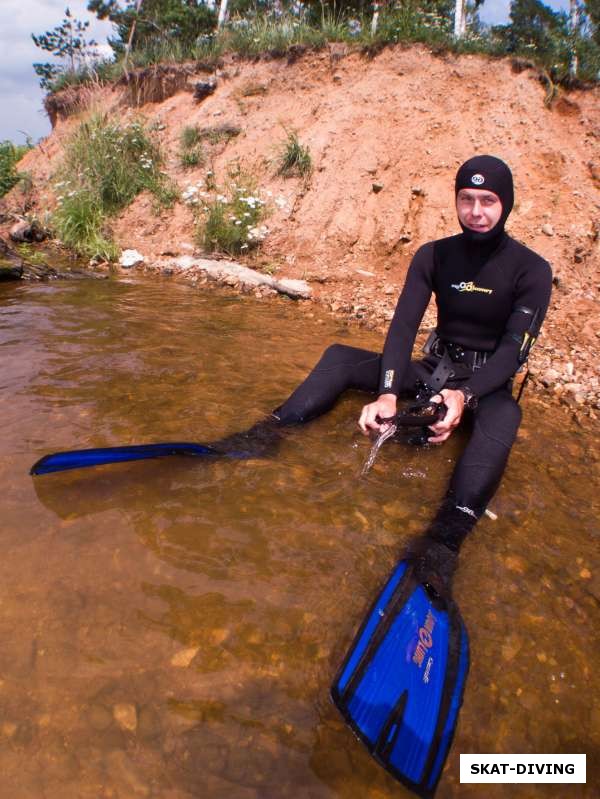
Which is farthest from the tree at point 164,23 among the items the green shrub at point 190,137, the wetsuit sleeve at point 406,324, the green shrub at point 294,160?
the wetsuit sleeve at point 406,324

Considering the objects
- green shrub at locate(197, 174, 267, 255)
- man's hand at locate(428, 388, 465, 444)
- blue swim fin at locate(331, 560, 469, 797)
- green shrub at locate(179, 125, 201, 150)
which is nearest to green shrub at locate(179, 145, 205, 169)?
green shrub at locate(179, 125, 201, 150)

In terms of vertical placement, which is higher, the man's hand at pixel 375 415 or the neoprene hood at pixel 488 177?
the neoprene hood at pixel 488 177

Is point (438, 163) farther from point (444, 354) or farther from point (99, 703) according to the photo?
point (99, 703)

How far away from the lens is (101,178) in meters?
10.0

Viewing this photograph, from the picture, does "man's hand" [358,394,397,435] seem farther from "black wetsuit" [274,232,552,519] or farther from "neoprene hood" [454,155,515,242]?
"neoprene hood" [454,155,515,242]

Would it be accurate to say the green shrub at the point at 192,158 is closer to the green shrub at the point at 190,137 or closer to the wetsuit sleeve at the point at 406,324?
the green shrub at the point at 190,137

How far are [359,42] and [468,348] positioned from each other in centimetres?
979

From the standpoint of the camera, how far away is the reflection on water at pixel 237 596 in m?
1.54

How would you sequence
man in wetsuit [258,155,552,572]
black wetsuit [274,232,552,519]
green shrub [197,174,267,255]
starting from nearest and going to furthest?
man in wetsuit [258,155,552,572]
black wetsuit [274,232,552,519]
green shrub [197,174,267,255]

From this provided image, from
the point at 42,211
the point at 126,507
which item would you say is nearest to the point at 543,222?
the point at 126,507

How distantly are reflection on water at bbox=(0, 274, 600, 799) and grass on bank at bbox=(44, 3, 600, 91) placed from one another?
8836 millimetres

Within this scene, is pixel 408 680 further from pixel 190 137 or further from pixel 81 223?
pixel 190 137

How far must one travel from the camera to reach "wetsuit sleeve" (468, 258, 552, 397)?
3045 mm

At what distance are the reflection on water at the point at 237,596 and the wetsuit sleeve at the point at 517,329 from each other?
0.61m
